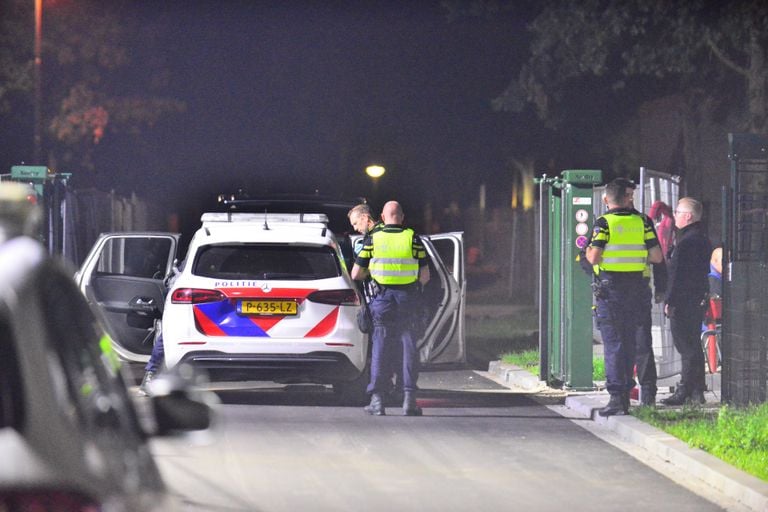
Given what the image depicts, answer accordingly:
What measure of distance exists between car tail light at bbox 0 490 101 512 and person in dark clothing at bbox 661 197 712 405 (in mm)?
10860

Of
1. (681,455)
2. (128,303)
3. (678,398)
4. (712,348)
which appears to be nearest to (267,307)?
(128,303)

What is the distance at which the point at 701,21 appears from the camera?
29.8m

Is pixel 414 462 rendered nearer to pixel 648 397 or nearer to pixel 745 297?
pixel 648 397

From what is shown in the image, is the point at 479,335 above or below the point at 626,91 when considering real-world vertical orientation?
below

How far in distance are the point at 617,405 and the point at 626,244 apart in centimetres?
121

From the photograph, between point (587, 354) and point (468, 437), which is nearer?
point (468, 437)

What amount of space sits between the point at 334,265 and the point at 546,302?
279 cm

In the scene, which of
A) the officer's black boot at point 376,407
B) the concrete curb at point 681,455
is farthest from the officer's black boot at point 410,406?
the concrete curb at point 681,455

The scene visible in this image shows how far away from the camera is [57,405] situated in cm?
255

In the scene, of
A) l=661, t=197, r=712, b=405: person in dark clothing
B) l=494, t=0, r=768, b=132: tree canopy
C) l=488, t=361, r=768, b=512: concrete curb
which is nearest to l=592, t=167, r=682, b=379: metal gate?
l=661, t=197, r=712, b=405: person in dark clothing

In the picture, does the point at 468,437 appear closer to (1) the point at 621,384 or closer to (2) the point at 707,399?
(1) the point at 621,384

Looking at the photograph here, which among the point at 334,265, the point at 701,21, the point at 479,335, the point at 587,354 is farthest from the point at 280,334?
the point at 701,21

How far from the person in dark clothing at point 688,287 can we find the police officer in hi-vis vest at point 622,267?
32.9 inches

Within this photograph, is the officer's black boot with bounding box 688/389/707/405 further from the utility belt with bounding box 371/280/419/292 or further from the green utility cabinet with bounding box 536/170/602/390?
the utility belt with bounding box 371/280/419/292
